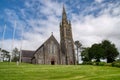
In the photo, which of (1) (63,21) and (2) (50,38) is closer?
(2) (50,38)

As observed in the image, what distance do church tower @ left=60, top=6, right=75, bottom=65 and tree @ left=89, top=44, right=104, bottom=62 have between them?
27.4m

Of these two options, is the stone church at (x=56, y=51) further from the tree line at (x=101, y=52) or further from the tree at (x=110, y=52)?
the tree at (x=110, y=52)

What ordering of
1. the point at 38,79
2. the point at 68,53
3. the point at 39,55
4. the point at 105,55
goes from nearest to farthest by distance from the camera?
the point at 38,79 → the point at 39,55 → the point at 68,53 → the point at 105,55

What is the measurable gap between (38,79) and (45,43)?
163 ft

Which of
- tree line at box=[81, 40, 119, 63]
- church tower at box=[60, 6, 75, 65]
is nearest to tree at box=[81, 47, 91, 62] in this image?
tree line at box=[81, 40, 119, 63]

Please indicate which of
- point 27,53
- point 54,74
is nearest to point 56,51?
point 27,53

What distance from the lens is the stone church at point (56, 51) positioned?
225ft

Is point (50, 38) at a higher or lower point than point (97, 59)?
higher

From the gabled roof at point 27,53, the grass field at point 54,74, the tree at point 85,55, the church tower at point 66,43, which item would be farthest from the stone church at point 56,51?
the grass field at point 54,74

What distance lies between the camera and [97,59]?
10431 centimetres

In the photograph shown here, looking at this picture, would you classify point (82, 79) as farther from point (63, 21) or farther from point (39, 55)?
point (63, 21)

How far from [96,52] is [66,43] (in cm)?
3090

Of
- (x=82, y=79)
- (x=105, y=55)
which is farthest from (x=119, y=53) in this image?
(x=82, y=79)

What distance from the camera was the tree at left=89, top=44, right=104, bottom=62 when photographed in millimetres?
100750
